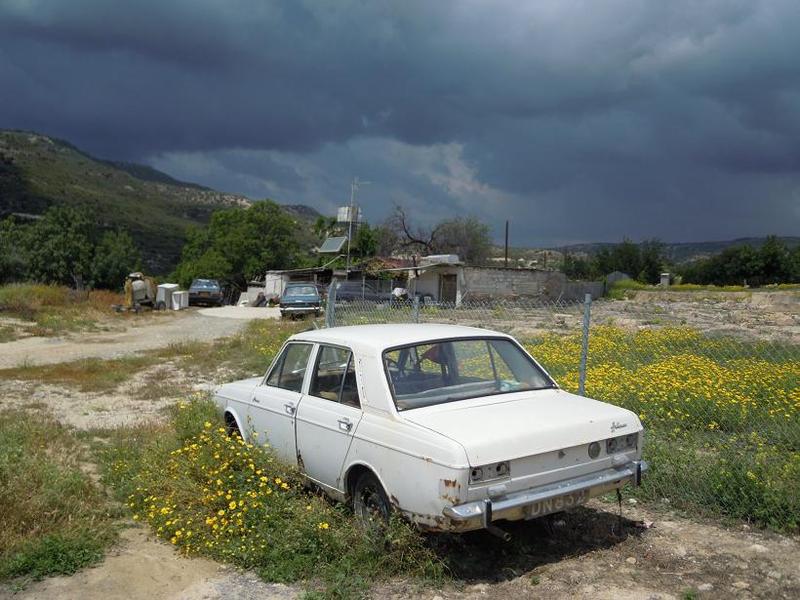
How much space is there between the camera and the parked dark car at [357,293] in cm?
3509

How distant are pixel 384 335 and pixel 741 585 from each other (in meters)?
2.84

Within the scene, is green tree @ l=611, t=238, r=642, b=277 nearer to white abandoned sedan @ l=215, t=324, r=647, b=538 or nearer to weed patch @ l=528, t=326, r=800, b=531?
weed patch @ l=528, t=326, r=800, b=531

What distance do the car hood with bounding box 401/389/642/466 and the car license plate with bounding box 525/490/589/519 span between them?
0.30 metres

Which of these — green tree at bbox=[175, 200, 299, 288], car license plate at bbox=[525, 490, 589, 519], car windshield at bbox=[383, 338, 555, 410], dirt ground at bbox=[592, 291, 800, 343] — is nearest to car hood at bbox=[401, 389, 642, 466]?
car windshield at bbox=[383, 338, 555, 410]

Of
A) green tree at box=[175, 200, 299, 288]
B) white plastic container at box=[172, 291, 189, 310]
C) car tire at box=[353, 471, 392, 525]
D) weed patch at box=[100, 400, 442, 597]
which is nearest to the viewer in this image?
weed patch at box=[100, 400, 442, 597]

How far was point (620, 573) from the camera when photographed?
13.8 ft

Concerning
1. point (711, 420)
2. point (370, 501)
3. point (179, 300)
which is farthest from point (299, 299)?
point (370, 501)

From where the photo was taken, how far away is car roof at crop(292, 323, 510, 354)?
4996 millimetres

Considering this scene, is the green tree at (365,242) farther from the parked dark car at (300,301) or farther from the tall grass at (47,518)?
the tall grass at (47,518)

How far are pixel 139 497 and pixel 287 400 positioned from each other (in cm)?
141

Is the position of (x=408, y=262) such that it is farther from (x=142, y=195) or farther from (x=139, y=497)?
(x=142, y=195)

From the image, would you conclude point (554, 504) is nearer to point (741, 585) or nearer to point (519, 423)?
point (519, 423)

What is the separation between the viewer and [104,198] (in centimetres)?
8675

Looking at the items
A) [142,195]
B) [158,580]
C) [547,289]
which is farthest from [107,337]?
[142,195]
